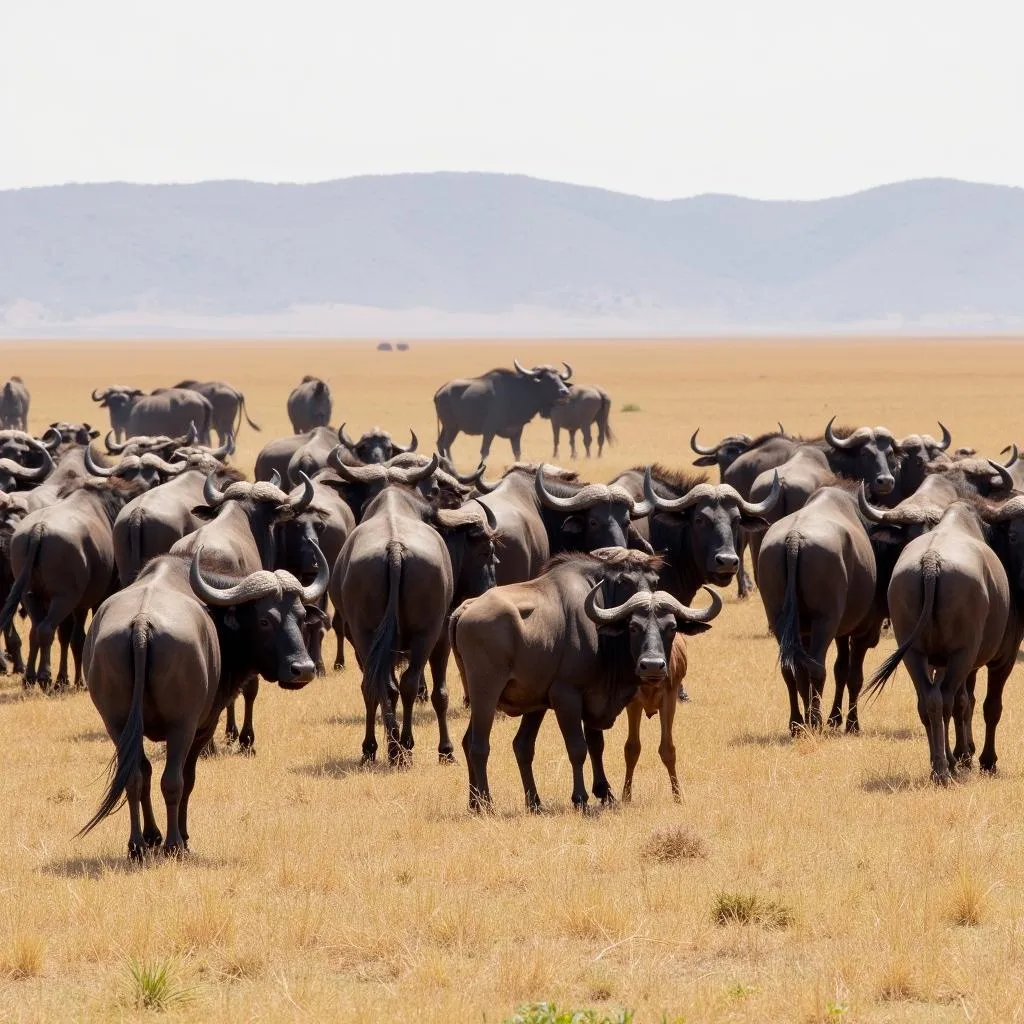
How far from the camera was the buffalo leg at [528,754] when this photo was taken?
10805 millimetres

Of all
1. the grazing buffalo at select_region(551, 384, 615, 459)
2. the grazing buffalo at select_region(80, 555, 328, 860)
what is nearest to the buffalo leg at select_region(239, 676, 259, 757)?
the grazing buffalo at select_region(80, 555, 328, 860)

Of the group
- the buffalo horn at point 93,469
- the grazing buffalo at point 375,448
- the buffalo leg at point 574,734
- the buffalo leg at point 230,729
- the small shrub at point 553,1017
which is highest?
the grazing buffalo at point 375,448

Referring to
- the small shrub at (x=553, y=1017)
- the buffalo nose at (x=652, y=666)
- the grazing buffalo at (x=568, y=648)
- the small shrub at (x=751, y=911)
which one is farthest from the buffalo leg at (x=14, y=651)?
the small shrub at (x=553, y=1017)

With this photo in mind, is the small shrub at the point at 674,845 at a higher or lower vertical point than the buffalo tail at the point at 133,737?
lower

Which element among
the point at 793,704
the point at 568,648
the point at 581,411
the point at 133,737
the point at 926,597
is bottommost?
the point at 793,704

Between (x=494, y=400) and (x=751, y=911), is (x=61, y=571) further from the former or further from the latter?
(x=494, y=400)

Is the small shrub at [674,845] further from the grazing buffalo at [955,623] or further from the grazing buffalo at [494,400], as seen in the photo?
the grazing buffalo at [494,400]

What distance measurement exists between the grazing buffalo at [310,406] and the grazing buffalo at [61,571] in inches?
857

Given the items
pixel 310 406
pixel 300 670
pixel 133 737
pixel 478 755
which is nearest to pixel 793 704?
pixel 478 755

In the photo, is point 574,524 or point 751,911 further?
point 574,524

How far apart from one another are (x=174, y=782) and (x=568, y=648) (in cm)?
262

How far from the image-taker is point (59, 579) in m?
15.2

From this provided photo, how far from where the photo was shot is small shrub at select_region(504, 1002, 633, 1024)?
258 inches

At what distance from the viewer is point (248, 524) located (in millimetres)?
13414
